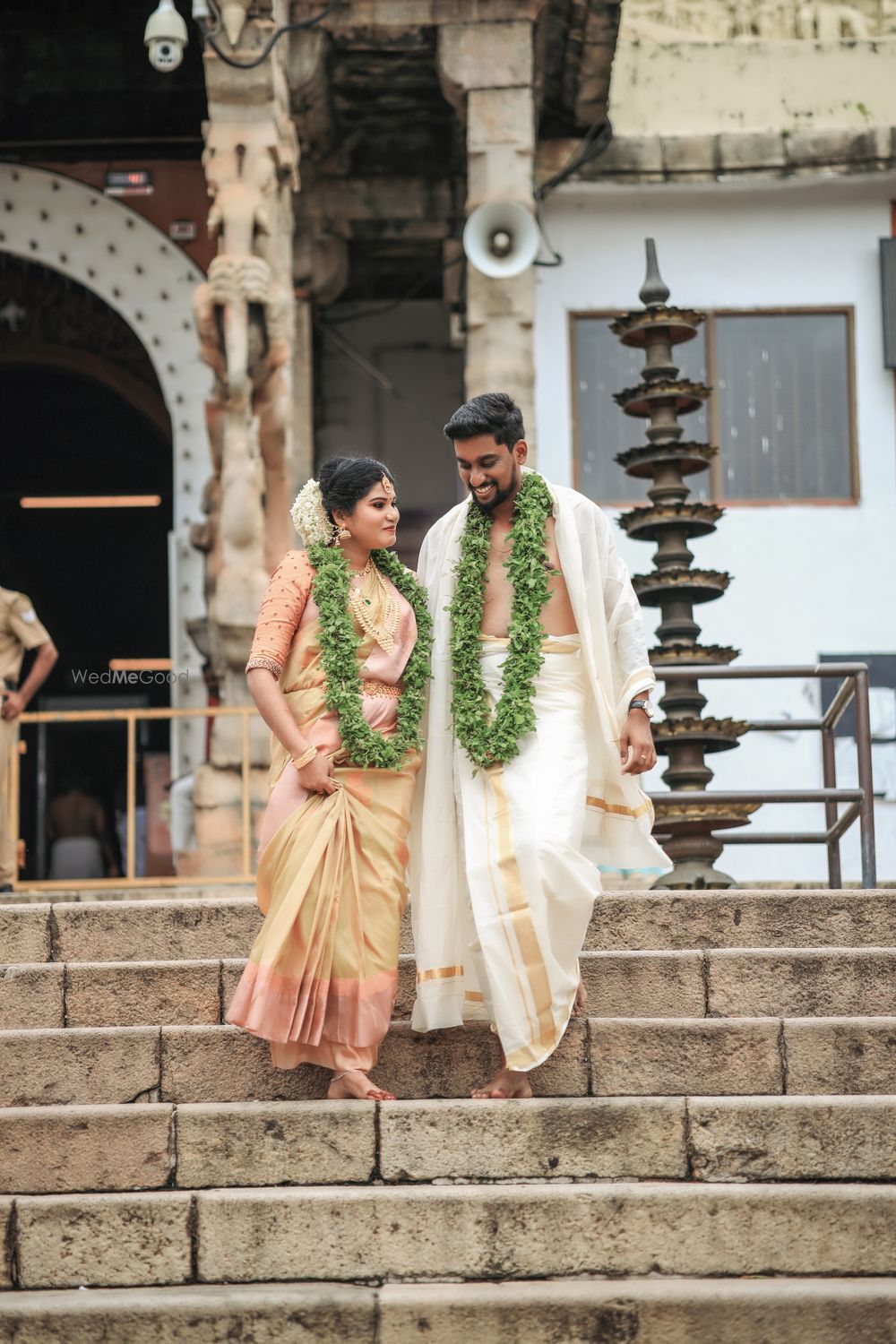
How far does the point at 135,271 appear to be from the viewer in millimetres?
13727

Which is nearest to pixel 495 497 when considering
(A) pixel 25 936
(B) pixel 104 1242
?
(A) pixel 25 936

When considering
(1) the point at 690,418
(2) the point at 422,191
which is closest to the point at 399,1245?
(1) the point at 690,418

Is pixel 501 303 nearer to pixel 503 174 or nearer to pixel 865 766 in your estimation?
pixel 503 174

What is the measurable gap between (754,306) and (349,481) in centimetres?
900

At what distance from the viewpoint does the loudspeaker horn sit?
12516mm

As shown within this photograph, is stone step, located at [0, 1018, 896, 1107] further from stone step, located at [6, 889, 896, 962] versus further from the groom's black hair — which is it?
the groom's black hair

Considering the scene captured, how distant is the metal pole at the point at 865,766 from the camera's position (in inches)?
328

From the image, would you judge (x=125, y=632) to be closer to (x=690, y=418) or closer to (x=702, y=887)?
(x=690, y=418)

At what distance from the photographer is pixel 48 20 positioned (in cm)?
1377

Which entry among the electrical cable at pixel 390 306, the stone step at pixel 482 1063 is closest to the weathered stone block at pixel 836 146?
the electrical cable at pixel 390 306

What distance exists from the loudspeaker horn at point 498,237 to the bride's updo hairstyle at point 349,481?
21.5ft

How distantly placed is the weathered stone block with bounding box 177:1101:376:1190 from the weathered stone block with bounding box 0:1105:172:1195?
3.1 inches

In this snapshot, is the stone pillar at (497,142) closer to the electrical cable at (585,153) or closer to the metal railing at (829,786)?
the electrical cable at (585,153)

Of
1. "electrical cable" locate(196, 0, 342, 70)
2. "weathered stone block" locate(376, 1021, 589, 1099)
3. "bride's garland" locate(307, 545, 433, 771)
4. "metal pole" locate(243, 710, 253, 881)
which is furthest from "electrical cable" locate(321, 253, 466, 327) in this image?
"weathered stone block" locate(376, 1021, 589, 1099)
